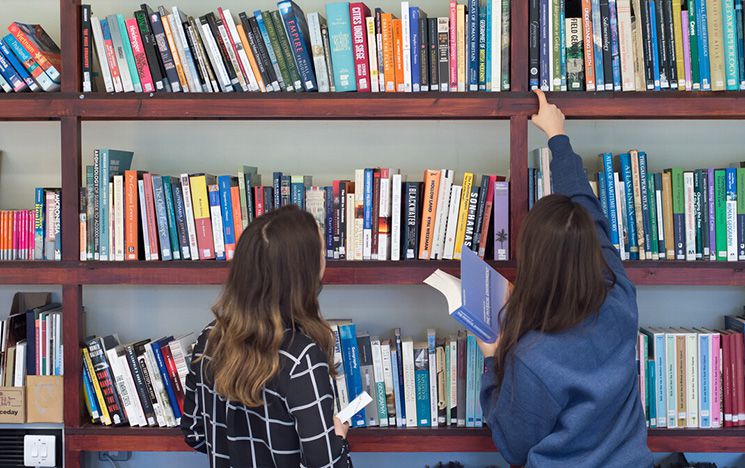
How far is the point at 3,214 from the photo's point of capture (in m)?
2.38

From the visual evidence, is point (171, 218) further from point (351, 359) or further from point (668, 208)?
point (668, 208)

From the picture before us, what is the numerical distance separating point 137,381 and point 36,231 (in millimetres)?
589

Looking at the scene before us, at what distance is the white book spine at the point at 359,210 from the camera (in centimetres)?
226

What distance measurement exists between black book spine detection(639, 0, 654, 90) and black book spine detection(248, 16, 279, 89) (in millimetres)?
1138

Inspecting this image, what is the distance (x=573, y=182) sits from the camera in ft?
6.60

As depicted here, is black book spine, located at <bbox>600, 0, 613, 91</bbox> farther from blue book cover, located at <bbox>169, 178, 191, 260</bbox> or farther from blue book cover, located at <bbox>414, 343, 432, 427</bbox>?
blue book cover, located at <bbox>169, 178, 191, 260</bbox>

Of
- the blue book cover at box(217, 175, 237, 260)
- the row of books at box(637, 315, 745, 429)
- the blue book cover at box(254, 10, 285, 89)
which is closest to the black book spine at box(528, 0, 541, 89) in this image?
the blue book cover at box(254, 10, 285, 89)

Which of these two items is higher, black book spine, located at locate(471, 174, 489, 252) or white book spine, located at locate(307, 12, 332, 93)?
white book spine, located at locate(307, 12, 332, 93)

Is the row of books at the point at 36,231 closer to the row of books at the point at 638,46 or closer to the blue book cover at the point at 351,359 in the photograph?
the blue book cover at the point at 351,359

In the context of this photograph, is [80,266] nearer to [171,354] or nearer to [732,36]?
[171,354]

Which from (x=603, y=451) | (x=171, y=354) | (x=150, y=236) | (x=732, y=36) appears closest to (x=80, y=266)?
(x=150, y=236)

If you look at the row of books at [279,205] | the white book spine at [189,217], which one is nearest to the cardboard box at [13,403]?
the row of books at [279,205]

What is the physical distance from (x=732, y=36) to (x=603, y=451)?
4.40 feet

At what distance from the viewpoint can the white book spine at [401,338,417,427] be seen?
230 centimetres
